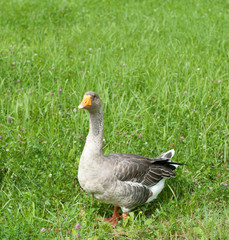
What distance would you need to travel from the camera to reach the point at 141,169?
3.29 m

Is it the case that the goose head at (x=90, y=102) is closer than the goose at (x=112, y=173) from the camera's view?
Yes

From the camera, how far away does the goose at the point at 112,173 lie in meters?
3.00

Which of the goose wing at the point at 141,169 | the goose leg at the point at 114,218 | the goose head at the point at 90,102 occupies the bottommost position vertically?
the goose leg at the point at 114,218

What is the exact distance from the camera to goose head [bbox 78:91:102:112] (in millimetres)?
2854

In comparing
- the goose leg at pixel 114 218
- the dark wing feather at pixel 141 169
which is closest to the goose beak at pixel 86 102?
the dark wing feather at pixel 141 169

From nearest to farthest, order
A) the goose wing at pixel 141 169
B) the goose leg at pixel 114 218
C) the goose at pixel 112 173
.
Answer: the goose at pixel 112 173 → the goose wing at pixel 141 169 → the goose leg at pixel 114 218

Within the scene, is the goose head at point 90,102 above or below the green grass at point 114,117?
above

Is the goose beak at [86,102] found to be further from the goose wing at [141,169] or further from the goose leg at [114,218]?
the goose leg at [114,218]

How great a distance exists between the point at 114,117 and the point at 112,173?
1.49 m

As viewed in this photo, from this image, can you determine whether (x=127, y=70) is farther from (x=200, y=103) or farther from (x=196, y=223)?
(x=196, y=223)

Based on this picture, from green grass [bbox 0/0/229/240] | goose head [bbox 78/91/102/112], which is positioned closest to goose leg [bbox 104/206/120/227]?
green grass [bbox 0/0/229/240]

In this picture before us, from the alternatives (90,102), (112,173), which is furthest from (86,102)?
(112,173)

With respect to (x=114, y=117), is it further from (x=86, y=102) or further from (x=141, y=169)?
(x=86, y=102)

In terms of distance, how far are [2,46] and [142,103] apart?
316 cm
